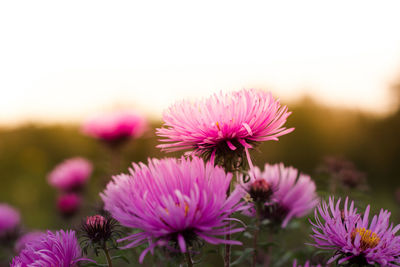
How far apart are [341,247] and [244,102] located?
15.6 inches

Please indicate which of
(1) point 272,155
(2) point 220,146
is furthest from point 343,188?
(1) point 272,155

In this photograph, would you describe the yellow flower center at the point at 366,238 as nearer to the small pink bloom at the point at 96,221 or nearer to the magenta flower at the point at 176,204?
the magenta flower at the point at 176,204

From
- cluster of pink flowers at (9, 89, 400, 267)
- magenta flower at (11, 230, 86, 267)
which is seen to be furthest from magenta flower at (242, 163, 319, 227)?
magenta flower at (11, 230, 86, 267)

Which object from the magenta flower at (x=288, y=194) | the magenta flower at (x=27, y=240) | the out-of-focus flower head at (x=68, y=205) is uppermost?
the magenta flower at (x=288, y=194)

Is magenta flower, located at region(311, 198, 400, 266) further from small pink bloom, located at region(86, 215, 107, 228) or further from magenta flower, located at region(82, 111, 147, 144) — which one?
magenta flower, located at region(82, 111, 147, 144)

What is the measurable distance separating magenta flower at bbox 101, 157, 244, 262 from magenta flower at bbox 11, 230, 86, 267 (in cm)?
18

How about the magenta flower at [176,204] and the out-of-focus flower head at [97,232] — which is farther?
the out-of-focus flower head at [97,232]

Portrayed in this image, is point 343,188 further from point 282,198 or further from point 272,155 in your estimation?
point 272,155

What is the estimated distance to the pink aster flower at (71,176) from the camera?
3.12 meters

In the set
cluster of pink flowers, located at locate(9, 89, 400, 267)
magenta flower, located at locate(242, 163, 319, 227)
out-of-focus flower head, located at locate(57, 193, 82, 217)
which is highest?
cluster of pink flowers, located at locate(9, 89, 400, 267)

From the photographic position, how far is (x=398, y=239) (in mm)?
865

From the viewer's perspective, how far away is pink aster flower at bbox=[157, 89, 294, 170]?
89cm

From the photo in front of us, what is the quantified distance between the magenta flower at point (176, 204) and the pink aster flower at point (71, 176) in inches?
97.6

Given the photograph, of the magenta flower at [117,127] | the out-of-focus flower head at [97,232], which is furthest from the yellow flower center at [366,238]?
the magenta flower at [117,127]
